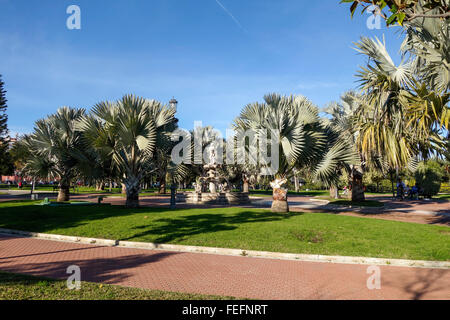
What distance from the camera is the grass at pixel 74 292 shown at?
468cm

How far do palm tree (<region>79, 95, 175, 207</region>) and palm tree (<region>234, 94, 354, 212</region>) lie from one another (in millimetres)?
5234

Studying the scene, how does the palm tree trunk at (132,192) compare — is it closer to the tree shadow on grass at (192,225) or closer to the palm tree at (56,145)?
the palm tree at (56,145)

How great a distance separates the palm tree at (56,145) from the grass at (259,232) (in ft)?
20.5

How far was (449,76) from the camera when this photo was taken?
808 cm

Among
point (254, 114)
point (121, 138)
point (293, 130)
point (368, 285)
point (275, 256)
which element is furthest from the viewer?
point (121, 138)

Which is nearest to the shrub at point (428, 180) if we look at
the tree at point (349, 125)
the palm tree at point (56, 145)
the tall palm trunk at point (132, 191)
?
the tree at point (349, 125)

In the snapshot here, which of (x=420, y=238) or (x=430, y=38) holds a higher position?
(x=430, y=38)

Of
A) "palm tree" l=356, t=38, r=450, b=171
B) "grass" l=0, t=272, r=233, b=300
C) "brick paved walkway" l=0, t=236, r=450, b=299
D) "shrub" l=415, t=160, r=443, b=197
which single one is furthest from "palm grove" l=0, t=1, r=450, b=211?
"shrub" l=415, t=160, r=443, b=197

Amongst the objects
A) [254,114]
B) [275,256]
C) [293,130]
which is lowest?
[275,256]
